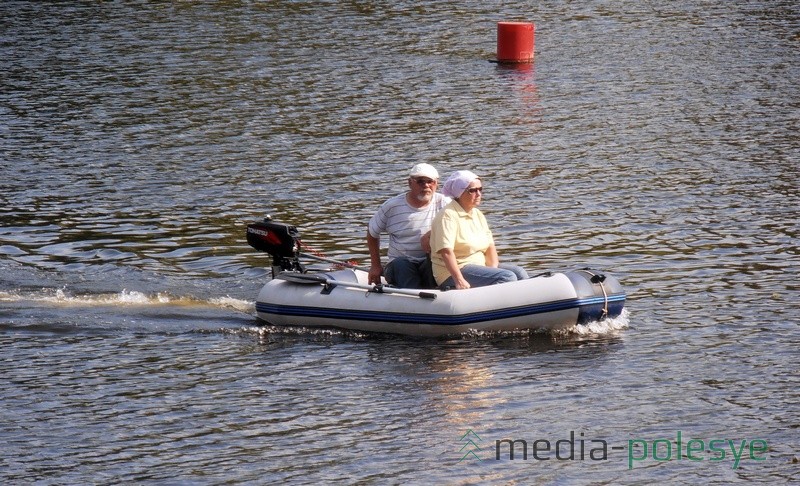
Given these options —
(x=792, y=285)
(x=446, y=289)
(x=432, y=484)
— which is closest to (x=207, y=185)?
(x=446, y=289)

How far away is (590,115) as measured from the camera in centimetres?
2059

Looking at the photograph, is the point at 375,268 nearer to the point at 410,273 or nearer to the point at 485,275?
the point at 410,273

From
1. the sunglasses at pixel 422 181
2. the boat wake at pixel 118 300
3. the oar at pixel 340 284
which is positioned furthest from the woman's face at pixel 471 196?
the boat wake at pixel 118 300

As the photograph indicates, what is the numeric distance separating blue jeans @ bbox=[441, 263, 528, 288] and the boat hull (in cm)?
19

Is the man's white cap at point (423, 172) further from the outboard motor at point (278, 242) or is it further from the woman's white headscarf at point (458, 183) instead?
the outboard motor at point (278, 242)

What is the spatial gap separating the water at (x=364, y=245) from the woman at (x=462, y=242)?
1.73 feet

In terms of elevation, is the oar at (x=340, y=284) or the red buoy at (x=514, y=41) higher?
the red buoy at (x=514, y=41)

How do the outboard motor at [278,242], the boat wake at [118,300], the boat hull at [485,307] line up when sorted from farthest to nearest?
the boat wake at [118,300] < the outboard motor at [278,242] < the boat hull at [485,307]

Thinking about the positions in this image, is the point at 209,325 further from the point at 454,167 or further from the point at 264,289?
the point at 454,167

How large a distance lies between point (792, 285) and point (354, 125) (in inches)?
367

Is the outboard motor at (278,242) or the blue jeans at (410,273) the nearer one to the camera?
the blue jeans at (410,273)

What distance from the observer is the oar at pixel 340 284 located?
10.9 m

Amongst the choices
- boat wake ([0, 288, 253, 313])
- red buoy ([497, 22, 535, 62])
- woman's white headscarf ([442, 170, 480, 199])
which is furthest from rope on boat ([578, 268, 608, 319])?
red buoy ([497, 22, 535, 62])

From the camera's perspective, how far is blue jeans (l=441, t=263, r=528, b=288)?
11.1m
